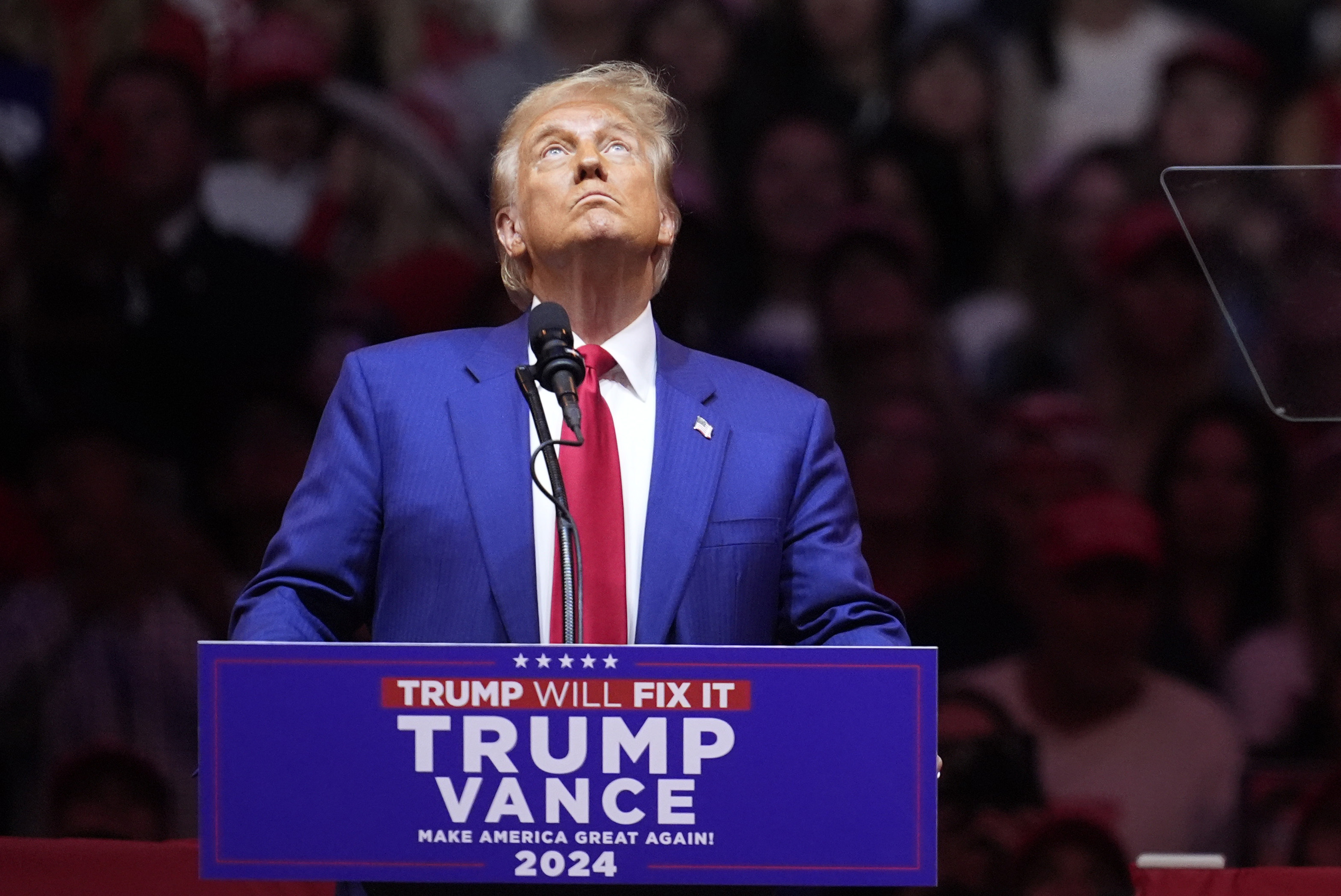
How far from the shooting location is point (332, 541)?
6.16 feet

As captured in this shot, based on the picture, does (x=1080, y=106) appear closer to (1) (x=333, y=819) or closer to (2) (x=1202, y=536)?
(2) (x=1202, y=536)

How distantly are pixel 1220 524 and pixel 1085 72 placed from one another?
119cm

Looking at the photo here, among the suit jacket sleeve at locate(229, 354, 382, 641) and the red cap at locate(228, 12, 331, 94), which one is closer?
the suit jacket sleeve at locate(229, 354, 382, 641)

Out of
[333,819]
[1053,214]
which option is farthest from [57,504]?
[333,819]

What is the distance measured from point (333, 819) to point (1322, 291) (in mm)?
1763

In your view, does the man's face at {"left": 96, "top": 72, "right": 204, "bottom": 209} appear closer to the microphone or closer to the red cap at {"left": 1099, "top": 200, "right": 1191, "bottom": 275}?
the red cap at {"left": 1099, "top": 200, "right": 1191, "bottom": 275}

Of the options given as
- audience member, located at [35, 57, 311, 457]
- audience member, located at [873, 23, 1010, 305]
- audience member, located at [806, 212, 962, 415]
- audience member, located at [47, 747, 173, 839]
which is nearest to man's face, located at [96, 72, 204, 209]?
audience member, located at [35, 57, 311, 457]

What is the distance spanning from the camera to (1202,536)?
407cm

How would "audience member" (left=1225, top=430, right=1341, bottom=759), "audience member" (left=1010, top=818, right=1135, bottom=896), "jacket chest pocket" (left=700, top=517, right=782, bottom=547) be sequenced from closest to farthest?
"jacket chest pocket" (left=700, top=517, right=782, bottom=547) → "audience member" (left=1010, top=818, right=1135, bottom=896) → "audience member" (left=1225, top=430, right=1341, bottom=759)

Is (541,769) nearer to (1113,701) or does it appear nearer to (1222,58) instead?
(1113,701)

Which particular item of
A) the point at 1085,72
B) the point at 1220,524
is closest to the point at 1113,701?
the point at 1220,524

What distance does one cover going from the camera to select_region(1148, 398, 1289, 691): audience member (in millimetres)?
4039

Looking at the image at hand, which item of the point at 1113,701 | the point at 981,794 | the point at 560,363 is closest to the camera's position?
the point at 560,363

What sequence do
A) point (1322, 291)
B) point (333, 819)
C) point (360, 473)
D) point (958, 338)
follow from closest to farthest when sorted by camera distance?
1. point (333, 819)
2. point (360, 473)
3. point (1322, 291)
4. point (958, 338)
